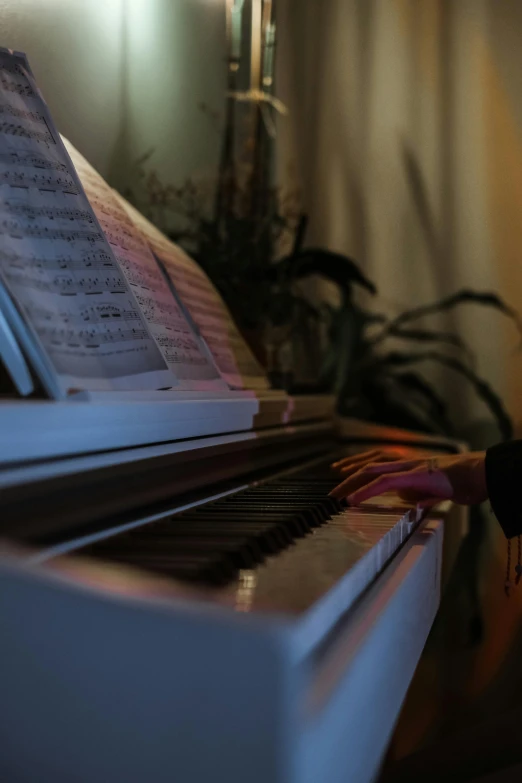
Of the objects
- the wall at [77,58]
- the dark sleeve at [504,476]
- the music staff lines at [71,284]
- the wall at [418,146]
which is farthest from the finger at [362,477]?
the wall at [418,146]

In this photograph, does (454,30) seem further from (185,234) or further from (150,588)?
(150,588)

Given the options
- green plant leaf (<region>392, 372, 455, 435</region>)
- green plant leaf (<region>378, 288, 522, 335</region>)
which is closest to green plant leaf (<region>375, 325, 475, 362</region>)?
green plant leaf (<region>378, 288, 522, 335</region>)

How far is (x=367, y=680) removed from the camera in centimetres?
56

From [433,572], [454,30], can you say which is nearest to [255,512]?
[433,572]

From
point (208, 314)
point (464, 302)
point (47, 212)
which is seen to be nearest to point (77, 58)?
point (208, 314)

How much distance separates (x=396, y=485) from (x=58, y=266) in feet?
1.79

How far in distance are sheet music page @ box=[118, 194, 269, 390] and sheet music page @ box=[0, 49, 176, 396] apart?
421 millimetres

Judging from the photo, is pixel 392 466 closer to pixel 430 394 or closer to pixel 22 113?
pixel 22 113

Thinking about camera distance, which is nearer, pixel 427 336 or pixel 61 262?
pixel 61 262

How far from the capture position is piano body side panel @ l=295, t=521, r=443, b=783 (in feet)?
1.47

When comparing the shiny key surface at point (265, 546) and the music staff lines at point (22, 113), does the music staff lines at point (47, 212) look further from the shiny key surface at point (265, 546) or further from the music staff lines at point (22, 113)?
the shiny key surface at point (265, 546)

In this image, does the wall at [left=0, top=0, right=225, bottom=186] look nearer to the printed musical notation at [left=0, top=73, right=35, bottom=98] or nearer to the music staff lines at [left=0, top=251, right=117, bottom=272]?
the printed musical notation at [left=0, top=73, right=35, bottom=98]

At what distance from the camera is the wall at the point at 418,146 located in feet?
9.84

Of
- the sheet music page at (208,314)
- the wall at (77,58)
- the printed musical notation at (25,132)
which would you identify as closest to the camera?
the printed musical notation at (25,132)
